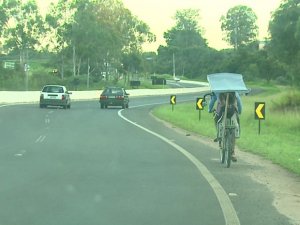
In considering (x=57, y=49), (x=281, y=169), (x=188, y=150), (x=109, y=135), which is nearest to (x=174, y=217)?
(x=281, y=169)

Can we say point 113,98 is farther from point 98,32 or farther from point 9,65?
point 98,32

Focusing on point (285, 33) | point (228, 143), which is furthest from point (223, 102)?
point (285, 33)

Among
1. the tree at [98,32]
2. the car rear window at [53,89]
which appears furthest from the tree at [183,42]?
the car rear window at [53,89]

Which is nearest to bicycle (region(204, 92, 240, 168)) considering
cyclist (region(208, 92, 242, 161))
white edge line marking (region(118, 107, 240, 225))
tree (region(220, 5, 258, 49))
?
cyclist (region(208, 92, 242, 161))

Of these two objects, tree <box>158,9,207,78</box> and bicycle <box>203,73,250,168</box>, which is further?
tree <box>158,9,207,78</box>

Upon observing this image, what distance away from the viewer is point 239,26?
167625mm

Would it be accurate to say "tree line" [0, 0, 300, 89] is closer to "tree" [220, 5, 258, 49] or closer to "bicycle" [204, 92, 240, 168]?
"bicycle" [204, 92, 240, 168]

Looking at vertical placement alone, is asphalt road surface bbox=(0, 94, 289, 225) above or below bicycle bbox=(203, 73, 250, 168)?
below

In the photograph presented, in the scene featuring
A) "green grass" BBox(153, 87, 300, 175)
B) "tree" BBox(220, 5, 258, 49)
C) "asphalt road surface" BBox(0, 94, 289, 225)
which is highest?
"tree" BBox(220, 5, 258, 49)

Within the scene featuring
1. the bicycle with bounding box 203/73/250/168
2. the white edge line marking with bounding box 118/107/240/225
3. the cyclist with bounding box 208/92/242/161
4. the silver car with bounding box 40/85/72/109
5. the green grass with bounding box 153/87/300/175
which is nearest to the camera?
the white edge line marking with bounding box 118/107/240/225

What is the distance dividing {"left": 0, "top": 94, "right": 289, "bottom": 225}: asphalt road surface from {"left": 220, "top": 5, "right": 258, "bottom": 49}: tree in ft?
506

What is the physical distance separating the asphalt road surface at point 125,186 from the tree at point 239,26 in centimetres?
15421

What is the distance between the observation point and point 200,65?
463 feet

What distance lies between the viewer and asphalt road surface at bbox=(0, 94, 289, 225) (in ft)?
24.9
